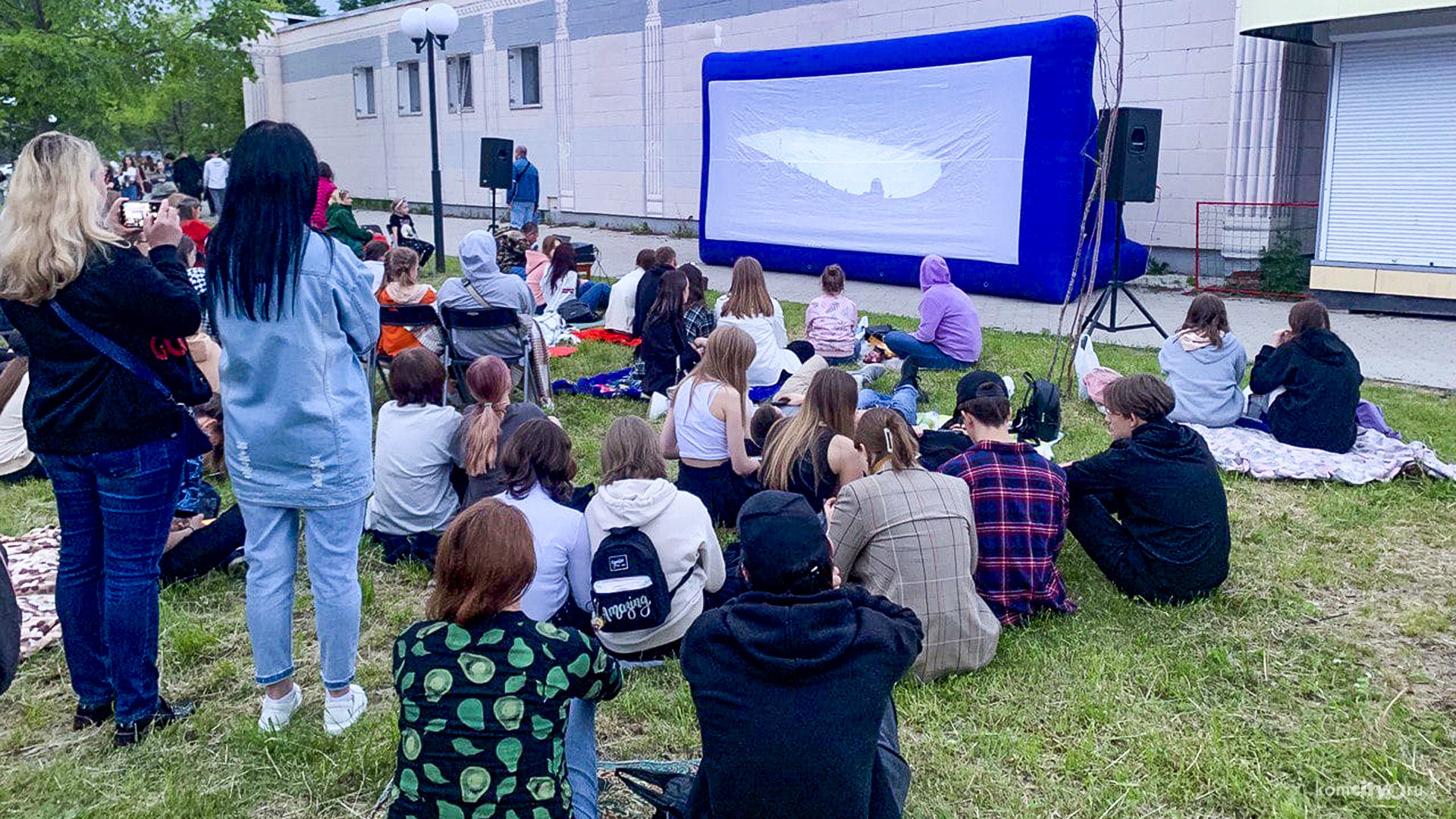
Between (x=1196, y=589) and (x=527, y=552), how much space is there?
119 inches

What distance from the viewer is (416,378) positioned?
5.01 metres

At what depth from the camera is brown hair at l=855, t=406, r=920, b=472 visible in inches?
147

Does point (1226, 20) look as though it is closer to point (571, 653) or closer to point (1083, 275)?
point (1083, 275)

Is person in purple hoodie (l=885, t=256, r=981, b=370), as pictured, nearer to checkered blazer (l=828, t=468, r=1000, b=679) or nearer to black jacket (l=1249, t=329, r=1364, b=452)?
black jacket (l=1249, t=329, r=1364, b=452)

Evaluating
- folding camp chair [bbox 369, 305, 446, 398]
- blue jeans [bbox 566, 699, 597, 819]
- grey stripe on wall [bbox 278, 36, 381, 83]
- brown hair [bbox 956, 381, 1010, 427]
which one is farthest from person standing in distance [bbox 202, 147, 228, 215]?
blue jeans [bbox 566, 699, 597, 819]

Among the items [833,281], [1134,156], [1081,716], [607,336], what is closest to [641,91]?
[607,336]

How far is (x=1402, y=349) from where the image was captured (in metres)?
9.55

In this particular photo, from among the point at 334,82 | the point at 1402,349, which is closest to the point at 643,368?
the point at 1402,349

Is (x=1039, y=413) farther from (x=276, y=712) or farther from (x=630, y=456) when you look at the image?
(x=276, y=712)

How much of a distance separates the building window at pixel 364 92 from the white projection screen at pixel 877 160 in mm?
15688

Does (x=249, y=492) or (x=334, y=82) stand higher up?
(x=334, y=82)

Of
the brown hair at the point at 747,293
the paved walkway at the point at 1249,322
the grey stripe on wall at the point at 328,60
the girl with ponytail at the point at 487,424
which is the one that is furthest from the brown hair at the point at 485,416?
the grey stripe on wall at the point at 328,60

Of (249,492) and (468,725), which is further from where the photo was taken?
(249,492)

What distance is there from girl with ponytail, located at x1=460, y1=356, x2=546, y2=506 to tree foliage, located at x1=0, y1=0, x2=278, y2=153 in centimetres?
1534
